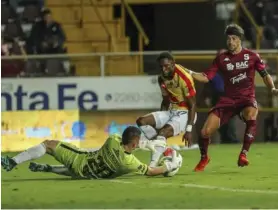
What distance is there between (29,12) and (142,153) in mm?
6570

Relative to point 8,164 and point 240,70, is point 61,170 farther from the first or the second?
point 240,70

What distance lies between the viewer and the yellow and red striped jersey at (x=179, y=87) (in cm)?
1595

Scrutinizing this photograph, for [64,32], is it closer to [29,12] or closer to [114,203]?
[29,12]

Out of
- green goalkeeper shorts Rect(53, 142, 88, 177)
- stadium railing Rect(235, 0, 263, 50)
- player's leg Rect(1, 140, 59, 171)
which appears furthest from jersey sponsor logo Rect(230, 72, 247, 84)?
stadium railing Rect(235, 0, 263, 50)

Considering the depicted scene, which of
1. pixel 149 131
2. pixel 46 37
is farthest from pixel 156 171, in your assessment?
pixel 46 37

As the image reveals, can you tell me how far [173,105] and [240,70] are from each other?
4.51ft

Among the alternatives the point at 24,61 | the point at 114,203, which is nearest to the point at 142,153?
the point at 24,61

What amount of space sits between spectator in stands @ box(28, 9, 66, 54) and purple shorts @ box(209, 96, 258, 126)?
8459mm

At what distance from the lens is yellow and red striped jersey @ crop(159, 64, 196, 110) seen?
52.3 ft

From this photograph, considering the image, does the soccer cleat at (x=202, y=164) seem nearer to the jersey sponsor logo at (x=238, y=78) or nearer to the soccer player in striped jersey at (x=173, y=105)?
the soccer player in striped jersey at (x=173, y=105)

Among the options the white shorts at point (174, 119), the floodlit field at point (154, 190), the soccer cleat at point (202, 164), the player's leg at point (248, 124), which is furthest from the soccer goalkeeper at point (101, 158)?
the white shorts at point (174, 119)

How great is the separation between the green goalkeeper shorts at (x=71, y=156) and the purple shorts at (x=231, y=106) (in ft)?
9.03

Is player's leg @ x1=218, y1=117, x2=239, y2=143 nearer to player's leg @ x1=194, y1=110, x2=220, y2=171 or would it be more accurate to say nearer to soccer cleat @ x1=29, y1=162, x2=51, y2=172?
player's leg @ x1=194, y1=110, x2=220, y2=171

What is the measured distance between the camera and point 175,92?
1609 centimetres
